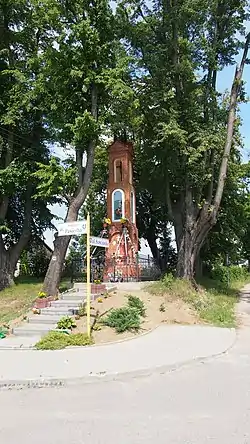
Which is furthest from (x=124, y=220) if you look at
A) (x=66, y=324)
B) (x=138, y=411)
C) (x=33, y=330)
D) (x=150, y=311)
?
(x=138, y=411)

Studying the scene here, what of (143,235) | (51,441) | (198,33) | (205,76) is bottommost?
(51,441)

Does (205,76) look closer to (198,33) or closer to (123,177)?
(198,33)

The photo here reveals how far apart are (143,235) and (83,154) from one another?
13851 mm

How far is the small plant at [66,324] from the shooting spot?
11.1 meters

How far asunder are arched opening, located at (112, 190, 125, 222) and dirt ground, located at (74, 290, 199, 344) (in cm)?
559

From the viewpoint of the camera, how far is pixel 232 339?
10.7 metres

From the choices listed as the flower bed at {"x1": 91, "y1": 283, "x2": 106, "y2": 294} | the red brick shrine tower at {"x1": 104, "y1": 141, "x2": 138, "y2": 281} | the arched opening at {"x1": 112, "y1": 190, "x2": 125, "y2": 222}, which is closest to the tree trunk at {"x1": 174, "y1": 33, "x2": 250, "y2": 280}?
the red brick shrine tower at {"x1": 104, "y1": 141, "x2": 138, "y2": 281}

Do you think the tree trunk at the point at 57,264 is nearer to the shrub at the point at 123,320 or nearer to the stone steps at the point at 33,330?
the stone steps at the point at 33,330

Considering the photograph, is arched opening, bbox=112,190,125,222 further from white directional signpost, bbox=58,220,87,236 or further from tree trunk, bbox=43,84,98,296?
white directional signpost, bbox=58,220,87,236

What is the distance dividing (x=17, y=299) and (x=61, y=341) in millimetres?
8927

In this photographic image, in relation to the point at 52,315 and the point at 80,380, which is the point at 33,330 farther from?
the point at 80,380

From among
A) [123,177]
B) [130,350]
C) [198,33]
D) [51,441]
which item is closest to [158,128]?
[123,177]

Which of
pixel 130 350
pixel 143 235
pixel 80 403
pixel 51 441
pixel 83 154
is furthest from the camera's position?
pixel 143 235

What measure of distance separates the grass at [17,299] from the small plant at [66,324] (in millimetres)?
2450
